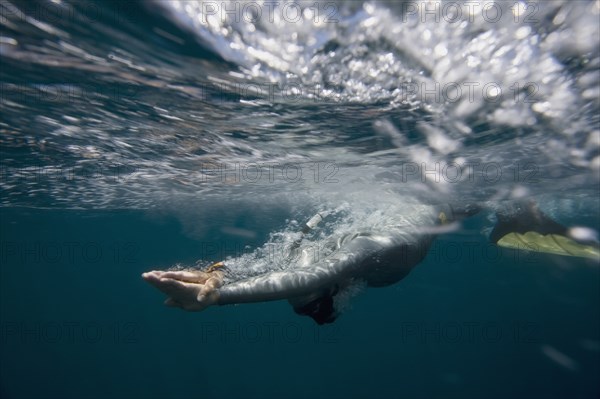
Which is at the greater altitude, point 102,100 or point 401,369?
point 102,100

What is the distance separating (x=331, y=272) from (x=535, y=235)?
27.1 ft

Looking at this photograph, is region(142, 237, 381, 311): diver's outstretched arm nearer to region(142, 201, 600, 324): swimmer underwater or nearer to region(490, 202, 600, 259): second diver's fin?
region(142, 201, 600, 324): swimmer underwater

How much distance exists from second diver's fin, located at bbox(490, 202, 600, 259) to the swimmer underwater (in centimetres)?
3

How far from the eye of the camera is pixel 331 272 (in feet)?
14.0

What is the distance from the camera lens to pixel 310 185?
1852 centimetres

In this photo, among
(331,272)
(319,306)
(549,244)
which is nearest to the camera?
(331,272)

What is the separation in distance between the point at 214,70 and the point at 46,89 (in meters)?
3.78

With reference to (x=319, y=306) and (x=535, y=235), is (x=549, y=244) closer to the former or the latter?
(x=535, y=235)

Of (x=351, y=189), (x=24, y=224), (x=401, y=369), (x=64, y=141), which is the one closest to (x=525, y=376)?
(x=401, y=369)

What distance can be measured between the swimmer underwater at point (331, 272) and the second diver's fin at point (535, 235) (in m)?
0.03

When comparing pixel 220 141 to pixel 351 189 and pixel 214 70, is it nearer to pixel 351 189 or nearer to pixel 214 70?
pixel 214 70

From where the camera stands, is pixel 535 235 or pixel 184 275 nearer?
pixel 184 275

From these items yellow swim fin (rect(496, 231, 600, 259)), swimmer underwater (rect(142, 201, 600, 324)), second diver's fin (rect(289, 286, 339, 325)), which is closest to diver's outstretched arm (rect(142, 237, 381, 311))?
swimmer underwater (rect(142, 201, 600, 324))

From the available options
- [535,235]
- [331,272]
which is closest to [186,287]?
[331,272]
